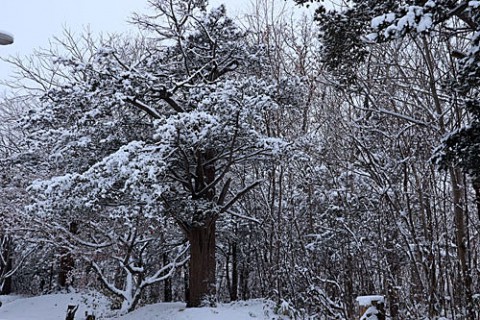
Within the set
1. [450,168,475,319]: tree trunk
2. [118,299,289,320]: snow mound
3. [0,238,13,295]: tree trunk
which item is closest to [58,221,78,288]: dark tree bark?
[0,238,13,295]: tree trunk

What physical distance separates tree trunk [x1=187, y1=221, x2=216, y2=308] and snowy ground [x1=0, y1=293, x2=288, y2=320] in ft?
1.41

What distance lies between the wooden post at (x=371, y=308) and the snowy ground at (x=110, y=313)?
592 cm

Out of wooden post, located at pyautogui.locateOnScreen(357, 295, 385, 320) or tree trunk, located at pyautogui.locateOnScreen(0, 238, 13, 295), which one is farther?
tree trunk, located at pyautogui.locateOnScreen(0, 238, 13, 295)

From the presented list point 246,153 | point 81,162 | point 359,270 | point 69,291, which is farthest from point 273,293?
point 69,291

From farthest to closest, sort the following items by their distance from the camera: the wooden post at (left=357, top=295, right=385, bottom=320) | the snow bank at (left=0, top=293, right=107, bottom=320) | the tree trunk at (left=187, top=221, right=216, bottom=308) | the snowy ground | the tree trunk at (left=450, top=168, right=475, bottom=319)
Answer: the snow bank at (left=0, top=293, right=107, bottom=320)
the tree trunk at (left=187, top=221, right=216, bottom=308)
the snowy ground
the tree trunk at (left=450, top=168, right=475, bottom=319)
the wooden post at (left=357, top=295, right=385, bottom=320)

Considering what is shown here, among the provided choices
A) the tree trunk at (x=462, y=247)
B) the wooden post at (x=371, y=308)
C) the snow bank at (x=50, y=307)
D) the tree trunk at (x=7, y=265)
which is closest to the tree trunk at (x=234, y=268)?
the snow bank at (x=50, y=307)

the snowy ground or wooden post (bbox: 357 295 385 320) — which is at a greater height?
wooden post (bbox: 357 295 385 320)

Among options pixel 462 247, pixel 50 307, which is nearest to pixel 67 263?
pixel 50 307

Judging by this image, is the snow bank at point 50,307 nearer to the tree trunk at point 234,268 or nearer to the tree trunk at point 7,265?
the tree trunk at point 7,265

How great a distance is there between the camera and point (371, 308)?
3.52m

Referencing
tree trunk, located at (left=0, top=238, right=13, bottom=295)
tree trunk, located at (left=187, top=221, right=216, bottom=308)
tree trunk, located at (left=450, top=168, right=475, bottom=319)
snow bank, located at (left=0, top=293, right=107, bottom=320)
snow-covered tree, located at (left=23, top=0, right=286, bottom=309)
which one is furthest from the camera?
tree trunk, located at (left=0, top=238, right=13, bottom=295)

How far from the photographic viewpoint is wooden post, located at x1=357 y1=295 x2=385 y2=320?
11.4ft

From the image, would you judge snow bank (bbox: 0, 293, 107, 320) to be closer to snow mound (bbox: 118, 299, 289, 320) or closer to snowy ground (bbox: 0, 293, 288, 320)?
snowy ground (bbox: 0, 293, 288, 320)

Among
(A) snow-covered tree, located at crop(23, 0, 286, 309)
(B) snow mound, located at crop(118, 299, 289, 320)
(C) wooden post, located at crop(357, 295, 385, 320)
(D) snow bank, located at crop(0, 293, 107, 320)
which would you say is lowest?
(D) snow bank, located at crop(0, 293, 107, 320)
